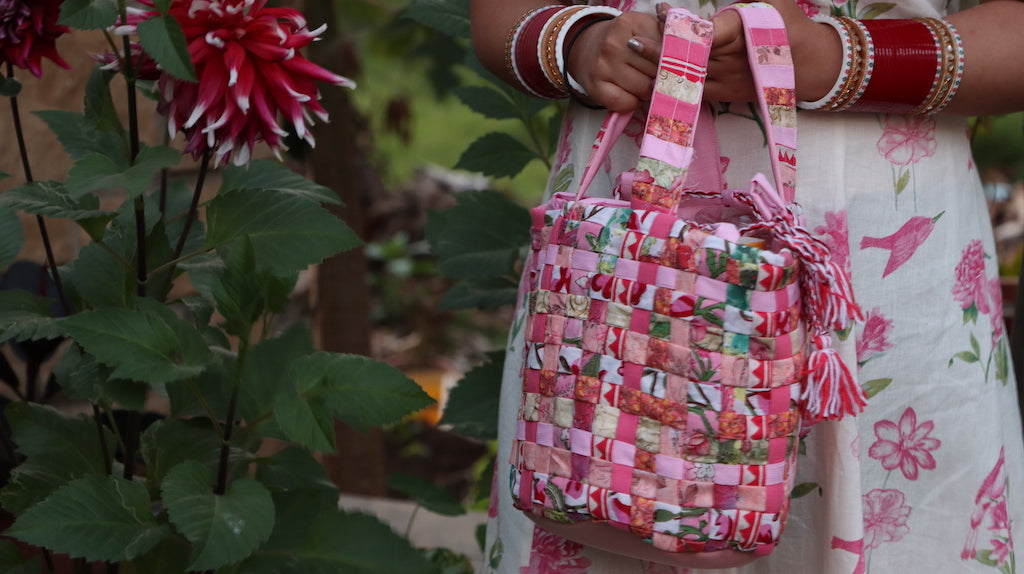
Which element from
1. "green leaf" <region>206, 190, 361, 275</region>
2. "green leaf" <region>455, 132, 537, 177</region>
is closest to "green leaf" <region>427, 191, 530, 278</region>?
"green leaf" <region>455, 132, 537, 177</region>

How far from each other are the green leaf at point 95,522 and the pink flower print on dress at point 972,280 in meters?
0.76

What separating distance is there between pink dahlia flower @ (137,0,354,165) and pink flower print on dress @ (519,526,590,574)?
43 cm

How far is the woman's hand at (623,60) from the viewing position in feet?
2.53

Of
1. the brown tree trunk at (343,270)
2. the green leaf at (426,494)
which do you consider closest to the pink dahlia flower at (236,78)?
the green leaf at (426,494)

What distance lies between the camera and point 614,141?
81 centimetres

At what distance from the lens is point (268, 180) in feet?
3.25

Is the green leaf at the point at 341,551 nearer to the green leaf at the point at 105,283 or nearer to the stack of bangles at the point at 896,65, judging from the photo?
the green leaf at the point at 105,283

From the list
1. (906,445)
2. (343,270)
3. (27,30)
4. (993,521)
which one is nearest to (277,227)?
(27,30)

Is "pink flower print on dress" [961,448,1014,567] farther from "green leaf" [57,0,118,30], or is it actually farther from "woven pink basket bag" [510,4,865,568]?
"green leaf" [57,0,118,30]

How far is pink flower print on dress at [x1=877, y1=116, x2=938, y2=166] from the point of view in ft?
2.69

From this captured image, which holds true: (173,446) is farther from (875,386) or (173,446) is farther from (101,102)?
(875,386)

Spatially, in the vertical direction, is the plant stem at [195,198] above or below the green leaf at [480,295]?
above

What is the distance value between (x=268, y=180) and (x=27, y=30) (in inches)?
10.4

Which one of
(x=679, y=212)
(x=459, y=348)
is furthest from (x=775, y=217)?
(x=459, y=348)
